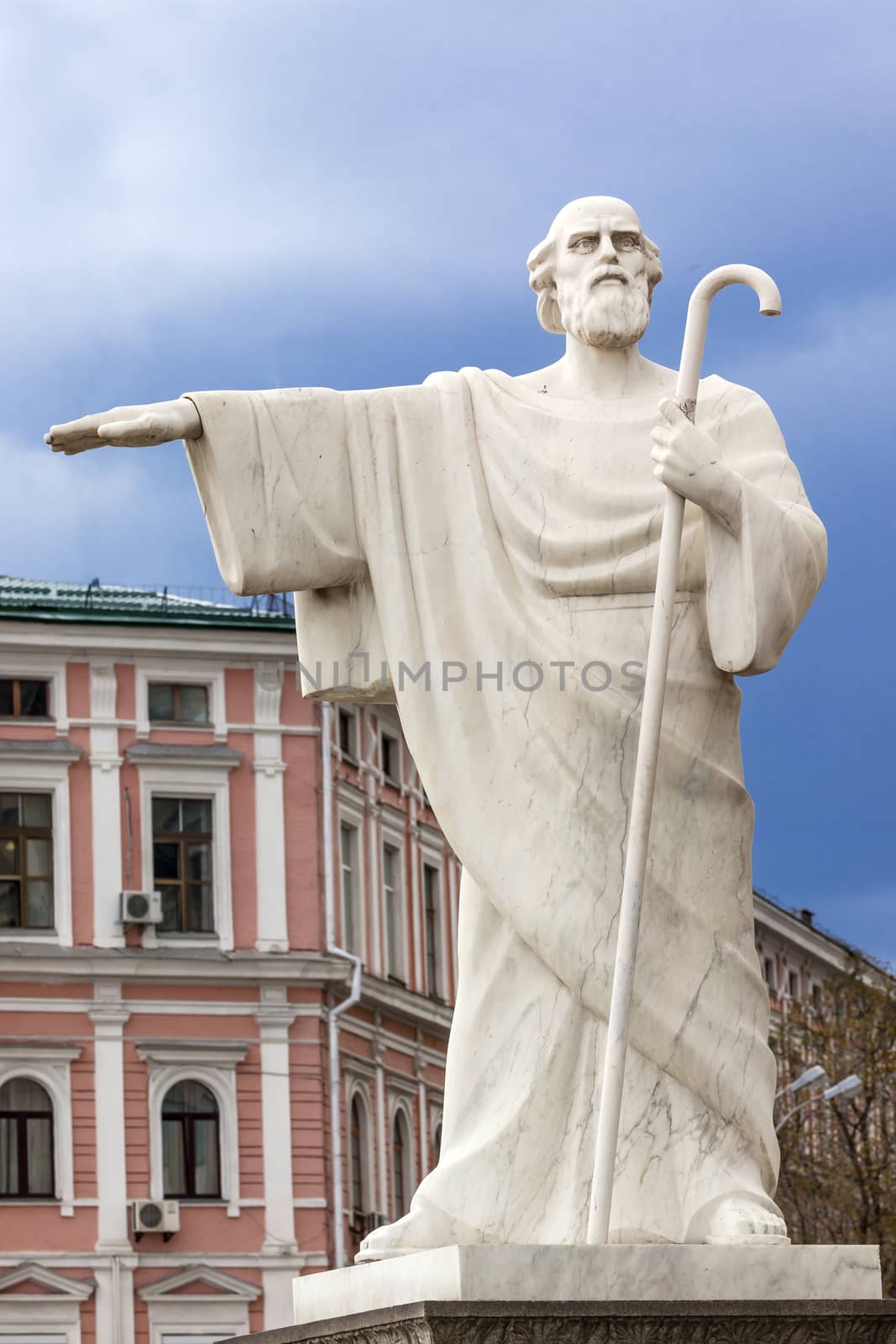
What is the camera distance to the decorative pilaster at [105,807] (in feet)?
151

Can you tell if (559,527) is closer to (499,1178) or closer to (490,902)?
(490,902)

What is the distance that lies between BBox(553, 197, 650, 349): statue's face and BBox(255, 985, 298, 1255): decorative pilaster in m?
38.0

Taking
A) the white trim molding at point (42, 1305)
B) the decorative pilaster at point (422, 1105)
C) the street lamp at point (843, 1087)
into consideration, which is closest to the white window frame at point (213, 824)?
the decorative pilaster at point (422, 1105)

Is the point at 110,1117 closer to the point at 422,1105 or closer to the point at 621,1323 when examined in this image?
the point at 422,1105

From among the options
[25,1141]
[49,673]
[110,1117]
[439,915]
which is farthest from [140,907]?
[439,915]

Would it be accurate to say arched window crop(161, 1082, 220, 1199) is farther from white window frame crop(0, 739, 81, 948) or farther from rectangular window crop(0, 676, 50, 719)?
rectangular window crop(0, 676, 50, 719)

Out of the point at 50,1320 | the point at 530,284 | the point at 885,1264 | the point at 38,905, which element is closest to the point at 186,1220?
the point at 50,1320

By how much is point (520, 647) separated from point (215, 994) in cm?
3897

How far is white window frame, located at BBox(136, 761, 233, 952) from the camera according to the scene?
1836 inches

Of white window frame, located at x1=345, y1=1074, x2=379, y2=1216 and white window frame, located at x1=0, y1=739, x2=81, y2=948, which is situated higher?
white window frame, located at x1=0, y1=739, x2=81, y2=948

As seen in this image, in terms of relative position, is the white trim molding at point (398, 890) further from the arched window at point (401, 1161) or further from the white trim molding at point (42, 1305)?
the white trim molding at point (42, 1305)

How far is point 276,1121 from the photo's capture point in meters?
45.6

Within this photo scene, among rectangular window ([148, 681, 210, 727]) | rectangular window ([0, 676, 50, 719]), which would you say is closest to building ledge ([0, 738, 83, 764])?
rectangular window ([0, 676, 50, 719])

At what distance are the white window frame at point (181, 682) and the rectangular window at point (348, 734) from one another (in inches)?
117
